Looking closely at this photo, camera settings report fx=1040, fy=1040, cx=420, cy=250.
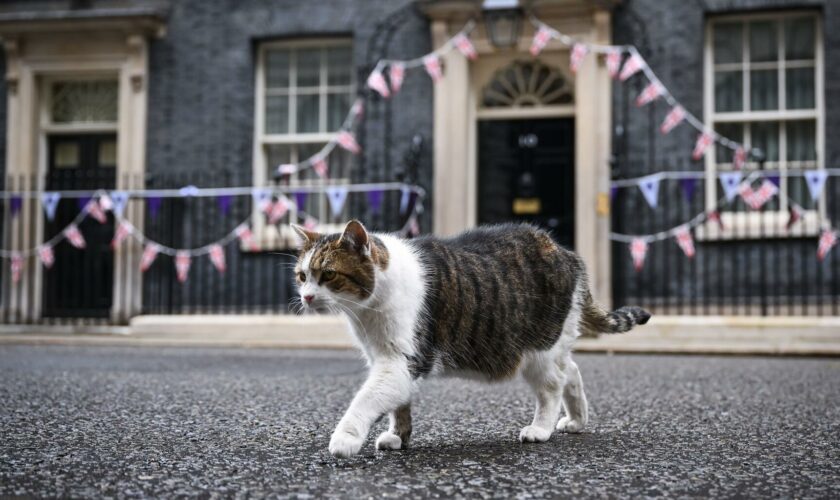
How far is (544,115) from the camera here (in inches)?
505

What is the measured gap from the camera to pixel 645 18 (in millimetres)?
12523

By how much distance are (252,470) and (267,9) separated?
36.1ft

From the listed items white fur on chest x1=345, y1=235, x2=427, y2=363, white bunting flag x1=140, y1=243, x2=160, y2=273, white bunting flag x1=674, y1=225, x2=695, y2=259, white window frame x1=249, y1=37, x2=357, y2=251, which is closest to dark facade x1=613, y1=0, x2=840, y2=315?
white bunting flag x1=674, y1=225, x2=695, y2=259

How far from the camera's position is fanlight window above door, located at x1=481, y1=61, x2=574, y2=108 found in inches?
509

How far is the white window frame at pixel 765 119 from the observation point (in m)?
11.7

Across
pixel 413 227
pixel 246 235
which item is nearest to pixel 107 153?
pixel 246 235

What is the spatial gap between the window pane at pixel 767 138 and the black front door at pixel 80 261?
7.93 meters

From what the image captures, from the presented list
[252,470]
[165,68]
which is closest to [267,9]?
[165,68]

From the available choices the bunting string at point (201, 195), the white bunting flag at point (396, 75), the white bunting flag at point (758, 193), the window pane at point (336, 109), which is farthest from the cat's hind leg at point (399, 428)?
the window pane at point (336, 109)

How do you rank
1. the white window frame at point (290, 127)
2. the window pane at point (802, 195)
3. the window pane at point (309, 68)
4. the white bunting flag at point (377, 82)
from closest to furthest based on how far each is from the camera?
the window pane at point (802, 195), the white bunting flag at point (377, 82), the white window frame at point (290, 127), the window pane at point (309, 68)

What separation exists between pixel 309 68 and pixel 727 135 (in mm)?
5358

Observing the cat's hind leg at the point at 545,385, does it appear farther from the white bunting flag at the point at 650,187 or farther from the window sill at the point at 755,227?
the window sill at the point at 755,227

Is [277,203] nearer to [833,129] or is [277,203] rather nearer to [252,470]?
[833,129]

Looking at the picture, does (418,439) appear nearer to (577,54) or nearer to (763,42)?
(577,54)
